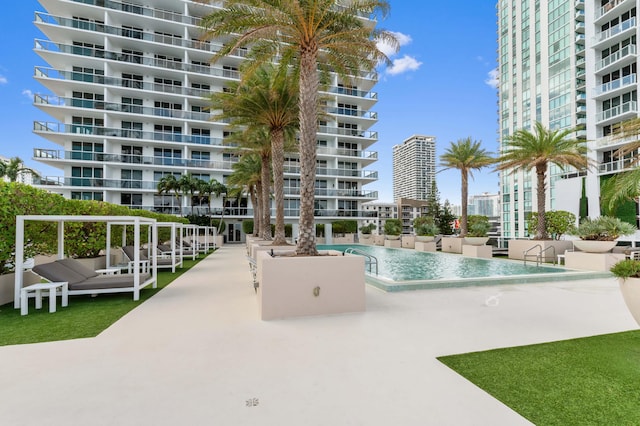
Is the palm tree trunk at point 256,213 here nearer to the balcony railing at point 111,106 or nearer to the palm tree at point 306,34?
the balcony railing at point 111,106

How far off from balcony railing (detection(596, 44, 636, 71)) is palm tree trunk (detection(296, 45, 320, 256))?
37693 millimetres

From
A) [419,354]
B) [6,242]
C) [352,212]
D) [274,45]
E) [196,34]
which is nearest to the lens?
[419,354]

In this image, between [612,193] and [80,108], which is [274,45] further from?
[80,108]

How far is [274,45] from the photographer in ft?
35.2

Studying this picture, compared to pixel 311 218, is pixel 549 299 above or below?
below

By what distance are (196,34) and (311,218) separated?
134 feet

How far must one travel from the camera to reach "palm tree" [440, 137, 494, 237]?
25.5m

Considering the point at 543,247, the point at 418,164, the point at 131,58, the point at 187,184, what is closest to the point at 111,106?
the point at 131,58

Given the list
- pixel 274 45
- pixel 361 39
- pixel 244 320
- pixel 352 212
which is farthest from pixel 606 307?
pixel 352 212

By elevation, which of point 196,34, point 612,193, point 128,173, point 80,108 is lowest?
point 612,193

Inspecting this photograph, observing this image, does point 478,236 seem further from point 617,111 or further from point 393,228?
point 617,111

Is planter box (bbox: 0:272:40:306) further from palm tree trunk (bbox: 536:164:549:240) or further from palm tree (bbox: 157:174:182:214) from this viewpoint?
palm tree (bbox: 157:174:182:214)

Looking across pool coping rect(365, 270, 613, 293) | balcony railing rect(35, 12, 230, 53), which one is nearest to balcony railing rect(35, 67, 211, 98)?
balcony railing rect(35, 12, 230, 53)

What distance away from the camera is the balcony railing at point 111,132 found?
32.8 metres
